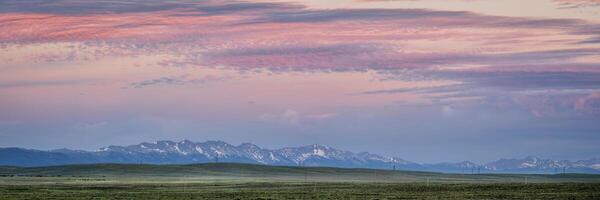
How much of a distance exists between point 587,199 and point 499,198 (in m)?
7.26

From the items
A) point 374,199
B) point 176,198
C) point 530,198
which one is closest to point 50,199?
point 176,198

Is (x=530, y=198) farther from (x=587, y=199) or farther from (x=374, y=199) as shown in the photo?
(x=374, y=199)

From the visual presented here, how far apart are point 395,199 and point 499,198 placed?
8781 millimetres

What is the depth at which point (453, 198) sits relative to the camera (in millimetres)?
84250

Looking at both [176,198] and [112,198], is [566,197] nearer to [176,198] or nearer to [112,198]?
[176,198]

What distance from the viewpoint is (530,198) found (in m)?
83.9

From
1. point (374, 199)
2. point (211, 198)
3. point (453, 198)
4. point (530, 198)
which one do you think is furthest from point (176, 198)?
point (530, 198)

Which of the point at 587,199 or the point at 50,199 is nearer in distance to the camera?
the point at 587,199

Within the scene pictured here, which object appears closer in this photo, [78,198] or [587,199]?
[587,199]

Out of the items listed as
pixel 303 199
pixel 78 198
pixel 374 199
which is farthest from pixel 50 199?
pixel 374 199

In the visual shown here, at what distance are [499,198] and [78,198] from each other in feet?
122

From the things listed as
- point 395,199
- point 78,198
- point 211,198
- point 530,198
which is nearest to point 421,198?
point 395,199

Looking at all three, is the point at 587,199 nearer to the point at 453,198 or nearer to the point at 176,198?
the point at 453,198

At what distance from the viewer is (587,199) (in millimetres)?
80625
